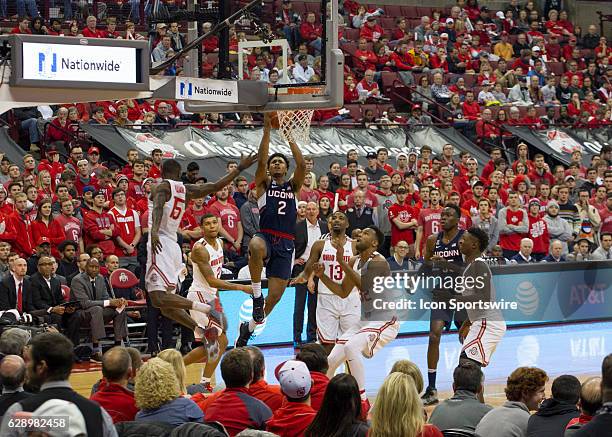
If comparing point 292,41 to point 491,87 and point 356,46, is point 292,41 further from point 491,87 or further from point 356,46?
point 491,87

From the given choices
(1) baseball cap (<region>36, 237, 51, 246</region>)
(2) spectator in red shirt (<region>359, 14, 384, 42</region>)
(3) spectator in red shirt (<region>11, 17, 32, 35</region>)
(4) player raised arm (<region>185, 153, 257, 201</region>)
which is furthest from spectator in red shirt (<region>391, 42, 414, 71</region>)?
(4) player raised arm (<region>185, 153, 257, 201</region>)

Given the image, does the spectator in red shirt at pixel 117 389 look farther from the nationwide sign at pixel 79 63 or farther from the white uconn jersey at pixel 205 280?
the white uconn jersey at pixel 205 280

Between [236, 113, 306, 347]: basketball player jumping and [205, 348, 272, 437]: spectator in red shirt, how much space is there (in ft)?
15.5

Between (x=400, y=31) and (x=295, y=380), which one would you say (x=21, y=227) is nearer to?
(x=295, y=380)

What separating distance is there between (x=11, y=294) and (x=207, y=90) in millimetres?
5348

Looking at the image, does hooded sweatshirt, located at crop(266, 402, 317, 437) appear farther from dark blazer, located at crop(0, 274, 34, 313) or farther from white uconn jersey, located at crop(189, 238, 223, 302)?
dark blazer, located at crop(0, 274, 34, 313)

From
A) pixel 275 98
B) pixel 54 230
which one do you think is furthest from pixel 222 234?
pixel 275 98

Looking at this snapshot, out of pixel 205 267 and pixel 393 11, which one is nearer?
pixel 205 267

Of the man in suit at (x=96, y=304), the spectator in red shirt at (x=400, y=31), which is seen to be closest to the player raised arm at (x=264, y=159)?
the man in suit at (x=96, y=304)

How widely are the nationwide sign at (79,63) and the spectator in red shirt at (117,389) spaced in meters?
2.62

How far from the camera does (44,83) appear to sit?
28.5 ft

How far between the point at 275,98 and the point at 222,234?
6685 mm

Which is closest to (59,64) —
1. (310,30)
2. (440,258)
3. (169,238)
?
(169,238)

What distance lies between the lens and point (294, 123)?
1194cm
